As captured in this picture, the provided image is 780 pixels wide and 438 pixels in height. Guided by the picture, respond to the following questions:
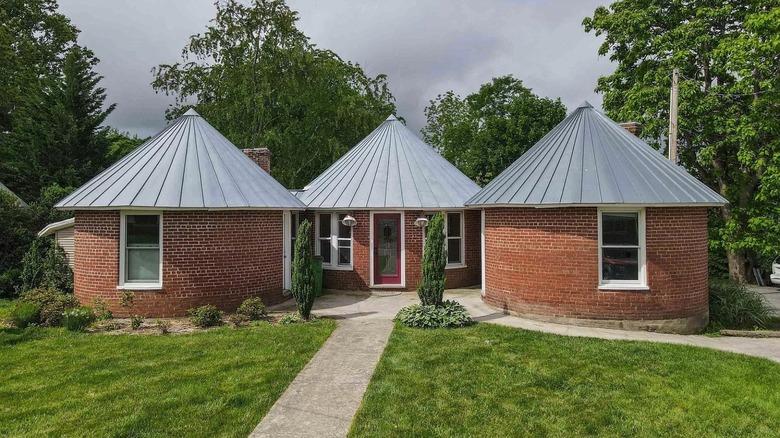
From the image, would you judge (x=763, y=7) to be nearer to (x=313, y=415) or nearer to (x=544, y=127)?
(x=544, y=127)

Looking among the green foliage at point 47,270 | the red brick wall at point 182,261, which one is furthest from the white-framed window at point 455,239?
the green foliage at point 47,270

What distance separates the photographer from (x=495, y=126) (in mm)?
31500

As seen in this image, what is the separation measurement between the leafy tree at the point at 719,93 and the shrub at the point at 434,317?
508 inches

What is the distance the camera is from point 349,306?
12172mm

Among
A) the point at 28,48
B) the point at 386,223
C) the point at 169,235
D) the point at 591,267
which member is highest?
the point at 28,48

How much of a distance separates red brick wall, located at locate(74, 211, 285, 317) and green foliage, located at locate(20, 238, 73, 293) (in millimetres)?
2487

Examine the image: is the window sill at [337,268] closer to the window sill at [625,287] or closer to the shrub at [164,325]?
the shrub at [164,325]

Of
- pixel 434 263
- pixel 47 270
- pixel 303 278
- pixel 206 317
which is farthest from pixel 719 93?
pixel 47 270

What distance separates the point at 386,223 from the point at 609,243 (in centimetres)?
→ 658

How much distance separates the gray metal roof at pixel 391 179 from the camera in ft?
46.6

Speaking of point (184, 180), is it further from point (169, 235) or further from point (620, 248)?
point (620, 248)

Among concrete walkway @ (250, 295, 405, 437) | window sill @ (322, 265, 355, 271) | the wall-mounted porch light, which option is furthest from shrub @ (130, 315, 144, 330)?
the wall-mounted porch light

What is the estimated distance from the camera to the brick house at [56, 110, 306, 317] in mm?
10461

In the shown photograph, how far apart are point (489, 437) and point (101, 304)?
9.50 m
